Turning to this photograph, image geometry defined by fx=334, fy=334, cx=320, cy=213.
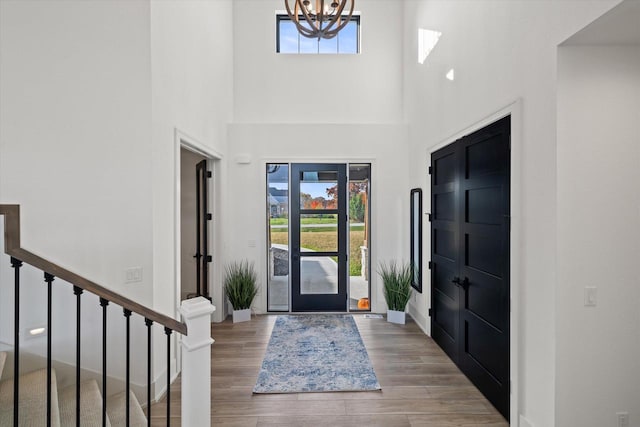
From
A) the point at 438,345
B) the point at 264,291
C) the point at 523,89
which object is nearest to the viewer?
the point at 523,89

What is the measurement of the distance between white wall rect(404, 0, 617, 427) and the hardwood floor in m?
Result: 0.50

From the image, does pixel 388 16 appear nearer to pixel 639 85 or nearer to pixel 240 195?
pixel 240 195

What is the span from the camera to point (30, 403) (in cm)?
175

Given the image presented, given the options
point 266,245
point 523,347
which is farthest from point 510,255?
point 266,245

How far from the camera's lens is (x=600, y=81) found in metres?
1.82

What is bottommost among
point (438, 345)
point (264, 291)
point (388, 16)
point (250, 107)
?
point (438, 345)

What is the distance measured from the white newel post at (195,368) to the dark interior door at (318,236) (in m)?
3.18

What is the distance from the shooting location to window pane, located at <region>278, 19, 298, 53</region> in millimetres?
5113

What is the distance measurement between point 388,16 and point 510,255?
4.25 m

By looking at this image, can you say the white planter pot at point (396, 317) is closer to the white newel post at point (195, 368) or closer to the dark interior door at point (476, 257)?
the dark interior door at point (476, 257)

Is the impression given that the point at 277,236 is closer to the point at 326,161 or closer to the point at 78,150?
the point at 326,161

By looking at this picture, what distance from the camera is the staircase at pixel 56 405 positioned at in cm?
171

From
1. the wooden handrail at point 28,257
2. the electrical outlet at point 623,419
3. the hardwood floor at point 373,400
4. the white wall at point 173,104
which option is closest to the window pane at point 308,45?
the white wall at point 173,104

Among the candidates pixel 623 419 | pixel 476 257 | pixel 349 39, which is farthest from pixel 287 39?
pixel 623 419
